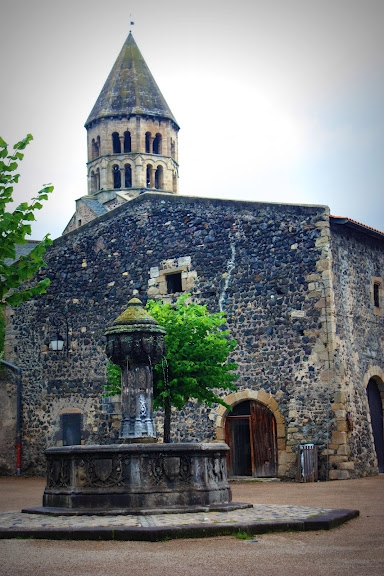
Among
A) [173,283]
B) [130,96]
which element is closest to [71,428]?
[173,283]

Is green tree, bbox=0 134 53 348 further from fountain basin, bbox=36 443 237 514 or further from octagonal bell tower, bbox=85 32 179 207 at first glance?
octagonal bell tower, bbox=85 32 179 207

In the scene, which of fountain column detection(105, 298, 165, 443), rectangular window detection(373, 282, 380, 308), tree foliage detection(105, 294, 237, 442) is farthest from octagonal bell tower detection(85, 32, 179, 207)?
fountain column detection(105, 298, 165, 443)

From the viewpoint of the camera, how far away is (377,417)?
24.1 m

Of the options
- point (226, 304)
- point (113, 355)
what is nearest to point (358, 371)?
point (226, 304)

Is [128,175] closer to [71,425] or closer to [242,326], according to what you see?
[71,425]

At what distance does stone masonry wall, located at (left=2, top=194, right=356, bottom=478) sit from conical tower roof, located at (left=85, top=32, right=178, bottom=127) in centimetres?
1880

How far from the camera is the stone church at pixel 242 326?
21.5 metres

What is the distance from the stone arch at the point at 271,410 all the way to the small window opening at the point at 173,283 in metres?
3.59

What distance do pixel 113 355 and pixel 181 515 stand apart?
4.18m

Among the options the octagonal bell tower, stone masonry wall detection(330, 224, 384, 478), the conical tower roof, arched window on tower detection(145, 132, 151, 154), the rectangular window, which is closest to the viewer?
stone masonry wall detection(330, 224, 384, 478)

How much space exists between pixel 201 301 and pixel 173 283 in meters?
1.34

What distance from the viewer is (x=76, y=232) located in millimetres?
27281

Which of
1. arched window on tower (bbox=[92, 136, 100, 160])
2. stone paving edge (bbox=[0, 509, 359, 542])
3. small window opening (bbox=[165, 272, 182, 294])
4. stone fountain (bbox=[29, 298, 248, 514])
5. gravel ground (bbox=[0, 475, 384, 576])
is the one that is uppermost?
arched window on tower (bbox=[92, 136, 100, 160])

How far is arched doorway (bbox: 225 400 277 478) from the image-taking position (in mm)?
22141
